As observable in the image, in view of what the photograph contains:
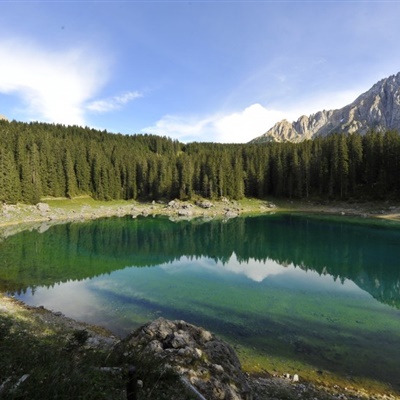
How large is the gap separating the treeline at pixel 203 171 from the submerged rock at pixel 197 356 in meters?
79.5

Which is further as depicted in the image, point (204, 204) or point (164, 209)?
point (164, 209)

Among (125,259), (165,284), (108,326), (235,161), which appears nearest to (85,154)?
(235,161)

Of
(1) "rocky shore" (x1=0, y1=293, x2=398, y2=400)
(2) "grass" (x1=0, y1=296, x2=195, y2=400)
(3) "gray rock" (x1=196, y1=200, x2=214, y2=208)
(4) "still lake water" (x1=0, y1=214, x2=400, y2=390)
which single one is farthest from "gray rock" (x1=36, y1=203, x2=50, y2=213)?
(2) "grass" (x1=0, y1=296, x2=195, y2=400)

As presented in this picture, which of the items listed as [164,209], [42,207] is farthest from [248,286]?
[164,209]

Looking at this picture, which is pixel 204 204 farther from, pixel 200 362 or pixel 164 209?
pixel 200 362

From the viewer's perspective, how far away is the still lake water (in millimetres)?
17609

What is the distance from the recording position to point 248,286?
28750 mm

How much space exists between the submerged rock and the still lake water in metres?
6.79

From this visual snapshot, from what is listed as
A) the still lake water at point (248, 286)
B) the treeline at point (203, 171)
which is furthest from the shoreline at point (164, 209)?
the still lake water at point (248, 286)

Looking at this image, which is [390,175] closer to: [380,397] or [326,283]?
[326,283]

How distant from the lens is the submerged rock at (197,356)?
26.0 ft

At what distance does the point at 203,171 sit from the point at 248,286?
261 feet

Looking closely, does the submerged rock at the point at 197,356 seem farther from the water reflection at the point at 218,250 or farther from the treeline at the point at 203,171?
the treeline at the point at 203,171

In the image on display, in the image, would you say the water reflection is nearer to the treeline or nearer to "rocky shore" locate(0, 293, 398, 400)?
"rocky shore" locate(0, 293, 398, 400)
